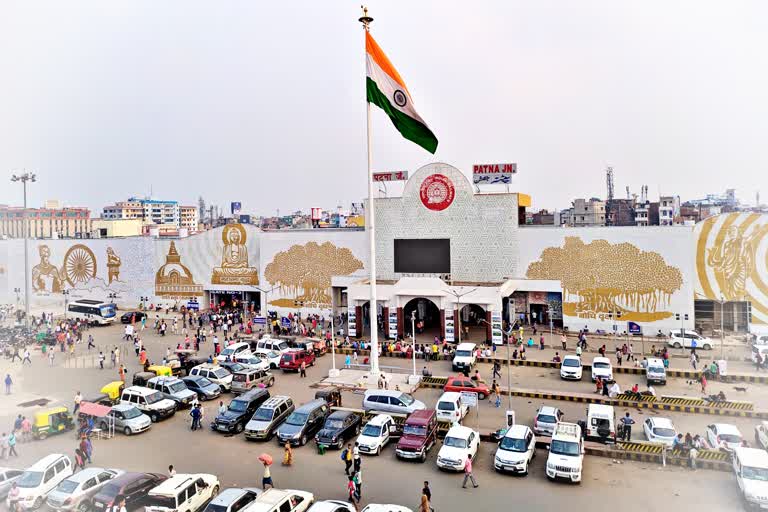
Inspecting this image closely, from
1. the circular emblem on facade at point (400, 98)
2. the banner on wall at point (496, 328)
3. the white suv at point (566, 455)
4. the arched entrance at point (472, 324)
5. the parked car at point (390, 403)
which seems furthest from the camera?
the arched entrance at point (472, 324)

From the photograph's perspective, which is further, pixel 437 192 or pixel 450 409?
pixel 437 192

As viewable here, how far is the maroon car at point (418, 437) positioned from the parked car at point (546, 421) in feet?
13.2

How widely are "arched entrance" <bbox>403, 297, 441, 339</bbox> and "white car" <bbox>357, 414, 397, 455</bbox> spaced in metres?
19.9

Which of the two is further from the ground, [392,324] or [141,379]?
[392,324]

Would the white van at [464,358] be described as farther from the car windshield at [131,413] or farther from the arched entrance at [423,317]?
the car windshield at [131,413]

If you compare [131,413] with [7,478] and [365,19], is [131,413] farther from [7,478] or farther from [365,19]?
[365,19]

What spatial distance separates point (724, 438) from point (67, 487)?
70.4ft

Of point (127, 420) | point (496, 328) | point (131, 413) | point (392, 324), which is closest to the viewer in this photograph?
point (127, 420)

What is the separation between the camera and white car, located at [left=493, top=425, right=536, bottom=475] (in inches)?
737

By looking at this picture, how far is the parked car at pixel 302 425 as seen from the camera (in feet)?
70.9

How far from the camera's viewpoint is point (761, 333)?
3822 centimetres

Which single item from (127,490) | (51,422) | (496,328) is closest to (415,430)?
(127,490)

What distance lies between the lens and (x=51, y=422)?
2364cm

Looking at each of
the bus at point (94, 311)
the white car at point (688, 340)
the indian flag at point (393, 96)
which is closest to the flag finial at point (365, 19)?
the indian flag at point (393, 96)
